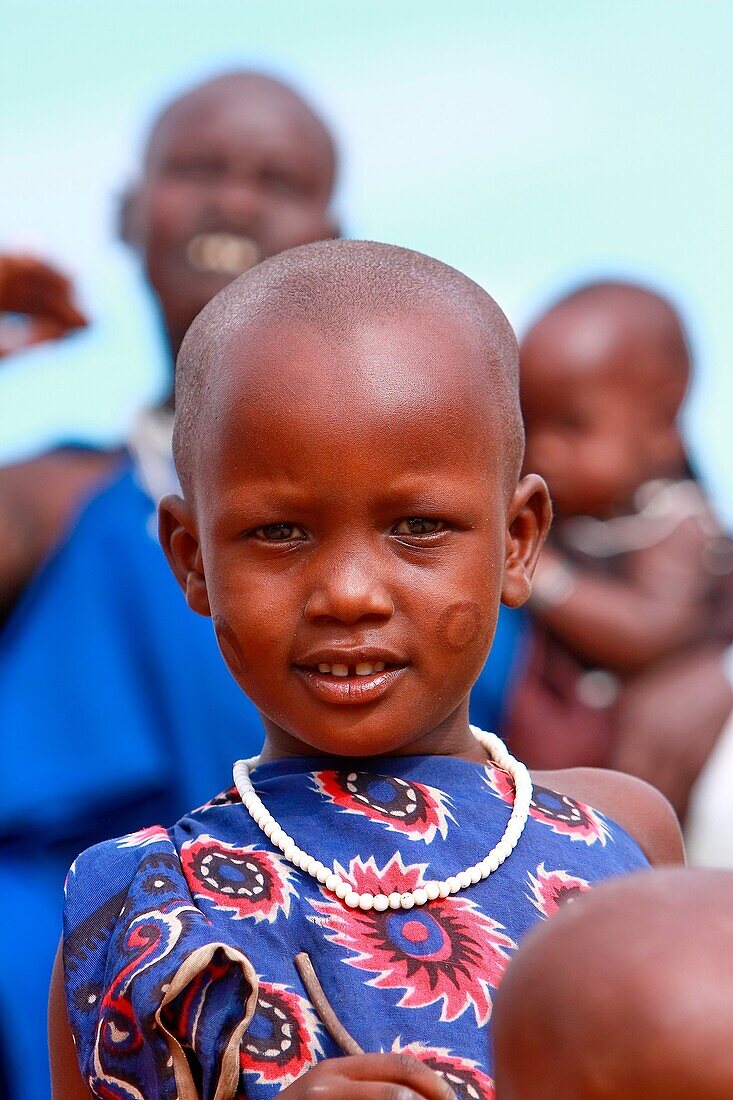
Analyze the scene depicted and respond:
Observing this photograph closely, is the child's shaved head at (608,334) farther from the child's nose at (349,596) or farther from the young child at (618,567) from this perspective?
the child's nose at (349,596)

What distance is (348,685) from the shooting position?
1.25 m

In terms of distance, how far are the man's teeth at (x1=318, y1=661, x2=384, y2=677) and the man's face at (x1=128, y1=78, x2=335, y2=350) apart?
1729 millimetres

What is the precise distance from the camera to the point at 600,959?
2.58 ft

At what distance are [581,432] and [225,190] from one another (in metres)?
0.86

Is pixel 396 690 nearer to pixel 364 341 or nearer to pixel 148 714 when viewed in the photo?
pixel 364 341

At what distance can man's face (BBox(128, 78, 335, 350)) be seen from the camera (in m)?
2.93

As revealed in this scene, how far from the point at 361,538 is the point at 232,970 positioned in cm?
33

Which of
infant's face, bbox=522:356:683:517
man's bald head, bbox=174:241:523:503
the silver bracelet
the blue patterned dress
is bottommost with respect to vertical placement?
the silver bracelet

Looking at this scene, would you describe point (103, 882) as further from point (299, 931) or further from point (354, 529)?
point (354, 529)

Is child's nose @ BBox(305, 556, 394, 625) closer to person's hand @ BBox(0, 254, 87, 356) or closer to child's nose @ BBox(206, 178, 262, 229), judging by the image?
child's nose @ BBox(206, 178, 262, 229)

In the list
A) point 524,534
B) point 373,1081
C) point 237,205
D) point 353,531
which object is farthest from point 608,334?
point 373,1081

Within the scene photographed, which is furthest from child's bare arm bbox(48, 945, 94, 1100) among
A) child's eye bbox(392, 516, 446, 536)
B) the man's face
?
the man's face

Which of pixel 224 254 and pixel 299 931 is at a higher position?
pixel 224 254

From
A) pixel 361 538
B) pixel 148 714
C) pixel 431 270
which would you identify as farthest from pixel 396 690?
pixel 148 714
